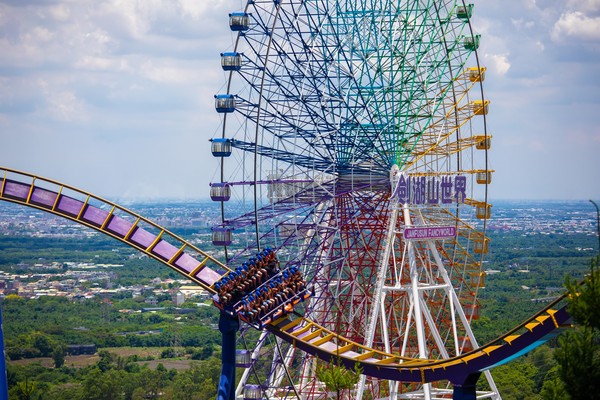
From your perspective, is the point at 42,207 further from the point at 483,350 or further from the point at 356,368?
the point at 483,350

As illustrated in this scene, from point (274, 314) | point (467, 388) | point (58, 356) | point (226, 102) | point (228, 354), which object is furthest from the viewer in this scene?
point (58, 356)

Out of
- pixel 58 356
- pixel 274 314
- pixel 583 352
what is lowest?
pixel 58 356

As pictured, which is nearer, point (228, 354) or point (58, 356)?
point (228, 354)

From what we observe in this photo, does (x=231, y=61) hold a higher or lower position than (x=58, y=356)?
higher

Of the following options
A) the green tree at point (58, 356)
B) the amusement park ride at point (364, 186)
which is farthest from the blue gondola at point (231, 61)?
the green tree at point (58, 356)

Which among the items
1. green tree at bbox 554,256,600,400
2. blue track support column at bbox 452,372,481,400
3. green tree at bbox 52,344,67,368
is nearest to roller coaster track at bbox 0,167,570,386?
blue track support column at bbox 452,372,481,400

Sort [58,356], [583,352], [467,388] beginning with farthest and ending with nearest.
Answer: [58,356]
[467,388]
[583,352]

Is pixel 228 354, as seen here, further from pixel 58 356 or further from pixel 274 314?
pixel 58 356

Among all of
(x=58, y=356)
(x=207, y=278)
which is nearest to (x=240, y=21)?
(x=207, y=278)

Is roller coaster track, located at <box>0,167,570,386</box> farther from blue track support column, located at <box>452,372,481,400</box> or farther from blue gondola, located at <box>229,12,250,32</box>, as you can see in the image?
blue gondola, located at <box>229,12,250,32</box>
